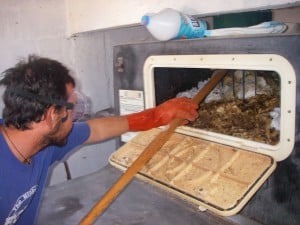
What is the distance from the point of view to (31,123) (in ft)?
2.91

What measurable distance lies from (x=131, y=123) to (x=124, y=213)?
1.18 feet

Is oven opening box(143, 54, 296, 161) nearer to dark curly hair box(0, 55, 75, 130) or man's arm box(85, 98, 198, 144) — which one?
man's arm box(85, 98, 198, 144)

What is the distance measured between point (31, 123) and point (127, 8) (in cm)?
69

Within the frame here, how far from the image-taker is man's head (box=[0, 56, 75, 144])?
0.85 meters

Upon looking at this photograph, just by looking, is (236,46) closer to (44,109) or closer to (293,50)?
(293,50)

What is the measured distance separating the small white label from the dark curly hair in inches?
15.2

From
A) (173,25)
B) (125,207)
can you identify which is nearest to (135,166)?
(125,207)

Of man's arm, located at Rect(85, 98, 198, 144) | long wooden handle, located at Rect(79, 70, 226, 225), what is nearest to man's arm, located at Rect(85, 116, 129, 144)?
man's arm, located at Rect(85, 98, 198, 144)

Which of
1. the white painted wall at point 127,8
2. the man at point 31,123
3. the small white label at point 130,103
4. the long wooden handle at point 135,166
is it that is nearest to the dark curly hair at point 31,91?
the man at point 31,123

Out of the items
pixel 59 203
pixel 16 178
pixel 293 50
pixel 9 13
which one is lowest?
pixel 59 203

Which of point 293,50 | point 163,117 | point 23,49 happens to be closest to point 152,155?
point 163,117

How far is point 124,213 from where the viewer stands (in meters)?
1.00

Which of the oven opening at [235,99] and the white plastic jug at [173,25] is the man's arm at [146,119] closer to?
the oven opening at [235,99]

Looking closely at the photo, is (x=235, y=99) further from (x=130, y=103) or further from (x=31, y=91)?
(x=31, y=91)
